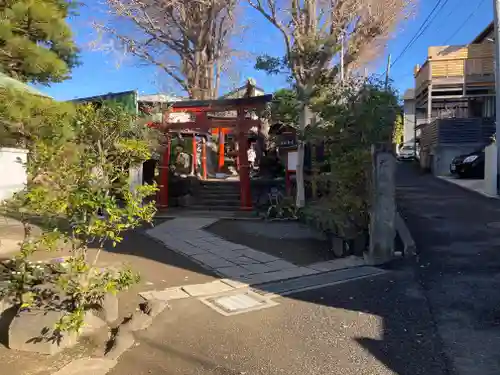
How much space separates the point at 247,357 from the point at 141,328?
1225 mm

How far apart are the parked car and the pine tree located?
27.7 metres

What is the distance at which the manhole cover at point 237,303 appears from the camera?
196 inches

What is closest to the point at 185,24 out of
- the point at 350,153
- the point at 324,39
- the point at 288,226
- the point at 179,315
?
the point at 324,39

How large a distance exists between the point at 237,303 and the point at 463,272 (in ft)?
10.6

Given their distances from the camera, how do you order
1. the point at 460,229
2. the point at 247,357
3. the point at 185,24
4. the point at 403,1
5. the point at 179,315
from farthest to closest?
the point at 185,24 < the point at 403,1 < the point at 460,229 < the point at 179,315 < the point at 247,357

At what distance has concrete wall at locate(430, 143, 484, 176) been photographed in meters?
21.0

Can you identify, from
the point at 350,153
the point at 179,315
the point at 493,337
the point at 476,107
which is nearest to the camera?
the point at 493,337

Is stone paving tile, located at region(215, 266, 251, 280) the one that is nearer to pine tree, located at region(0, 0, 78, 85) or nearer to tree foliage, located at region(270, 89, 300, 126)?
pine tree, located at region(0, 0, 78, 85)

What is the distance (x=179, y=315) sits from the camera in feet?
15.9

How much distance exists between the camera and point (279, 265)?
7152 mm

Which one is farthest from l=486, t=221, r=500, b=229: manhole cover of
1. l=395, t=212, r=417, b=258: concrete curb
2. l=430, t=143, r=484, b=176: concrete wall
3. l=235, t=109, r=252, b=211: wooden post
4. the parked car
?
the parked car

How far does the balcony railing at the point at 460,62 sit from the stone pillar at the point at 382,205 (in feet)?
62.0

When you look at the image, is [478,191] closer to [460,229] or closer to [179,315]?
[460,229]

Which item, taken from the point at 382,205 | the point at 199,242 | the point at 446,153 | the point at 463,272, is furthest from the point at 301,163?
the point at 446,153
